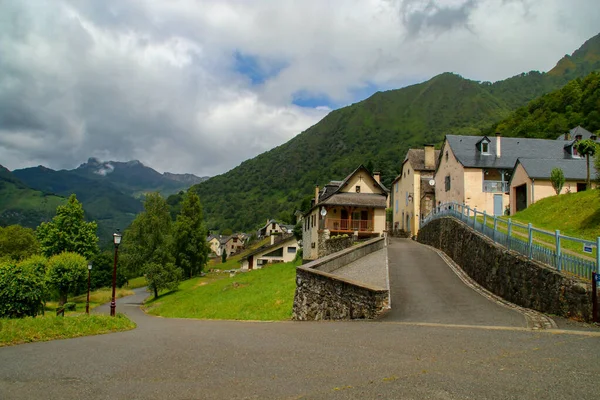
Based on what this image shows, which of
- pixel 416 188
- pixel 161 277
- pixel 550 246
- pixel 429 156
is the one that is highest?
pixel 429 156

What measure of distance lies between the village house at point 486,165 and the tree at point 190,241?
3614cm

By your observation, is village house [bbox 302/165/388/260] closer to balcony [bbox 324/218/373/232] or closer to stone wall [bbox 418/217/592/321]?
balcony [bbox 324/218/373/232]

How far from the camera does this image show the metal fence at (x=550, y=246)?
1190cm

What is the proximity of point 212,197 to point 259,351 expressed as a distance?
190227 millimetres

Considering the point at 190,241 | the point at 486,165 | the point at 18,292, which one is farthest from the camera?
the point at 190,241

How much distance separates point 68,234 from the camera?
55844mm

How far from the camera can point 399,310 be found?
1462cm

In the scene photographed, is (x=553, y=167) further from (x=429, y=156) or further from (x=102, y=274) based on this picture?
(x=102, y=274)

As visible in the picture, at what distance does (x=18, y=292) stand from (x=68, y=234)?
1706 inches

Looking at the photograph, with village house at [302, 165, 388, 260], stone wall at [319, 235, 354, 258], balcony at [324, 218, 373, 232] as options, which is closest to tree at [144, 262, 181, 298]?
village house at [302, 165, 388, 260]

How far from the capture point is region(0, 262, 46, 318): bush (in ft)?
54.0

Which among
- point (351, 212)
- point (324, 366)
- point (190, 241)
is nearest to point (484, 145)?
point (351, 212)

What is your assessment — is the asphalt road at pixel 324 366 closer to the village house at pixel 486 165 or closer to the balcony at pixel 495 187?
the village house at pixel 486 165

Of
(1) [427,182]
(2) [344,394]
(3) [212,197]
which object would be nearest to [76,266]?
(1) [427,182]
